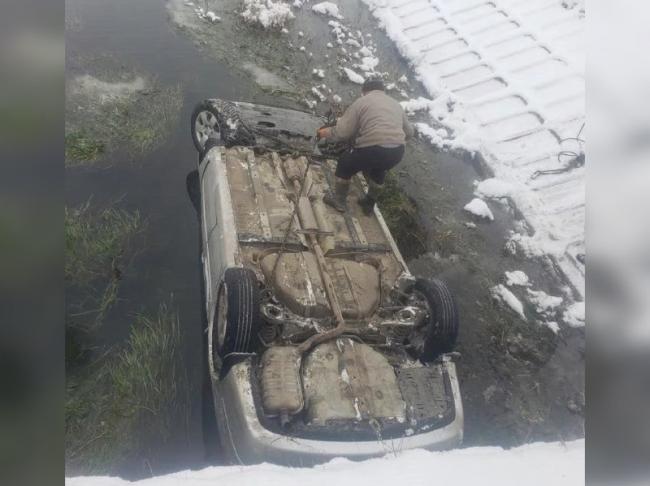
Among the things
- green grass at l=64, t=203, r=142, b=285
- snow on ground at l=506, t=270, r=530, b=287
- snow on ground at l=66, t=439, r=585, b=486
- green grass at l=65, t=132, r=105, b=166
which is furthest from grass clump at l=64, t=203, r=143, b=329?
snow on ground at l=506, t=270, r=530, b=287

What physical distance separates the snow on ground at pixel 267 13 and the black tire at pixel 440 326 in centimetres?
386

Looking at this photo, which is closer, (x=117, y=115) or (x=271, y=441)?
(x=271, y=441)

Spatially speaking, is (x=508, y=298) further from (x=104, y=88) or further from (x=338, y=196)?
(x=104, y=88)

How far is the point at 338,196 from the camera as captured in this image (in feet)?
12.9

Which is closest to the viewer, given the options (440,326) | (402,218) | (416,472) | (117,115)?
(416,472)

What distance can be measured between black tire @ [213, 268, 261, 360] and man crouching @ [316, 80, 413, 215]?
1.28m

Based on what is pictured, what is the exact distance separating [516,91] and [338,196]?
3.13 metres

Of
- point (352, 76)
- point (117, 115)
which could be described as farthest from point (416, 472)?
point (352, 76)

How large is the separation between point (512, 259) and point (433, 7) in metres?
3.09

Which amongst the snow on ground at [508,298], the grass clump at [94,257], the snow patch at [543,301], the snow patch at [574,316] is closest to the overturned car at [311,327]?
the grass clump at [94,257]

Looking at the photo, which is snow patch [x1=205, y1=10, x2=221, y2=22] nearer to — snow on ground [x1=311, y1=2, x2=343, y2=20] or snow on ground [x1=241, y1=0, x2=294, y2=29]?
snow on ground [x1=241, y1=0, x2=294, y2=29]

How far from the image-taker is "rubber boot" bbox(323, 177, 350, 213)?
386cm

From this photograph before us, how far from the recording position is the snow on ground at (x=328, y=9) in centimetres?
584

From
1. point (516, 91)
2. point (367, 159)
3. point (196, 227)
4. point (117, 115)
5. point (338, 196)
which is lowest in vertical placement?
point (196, 227)
